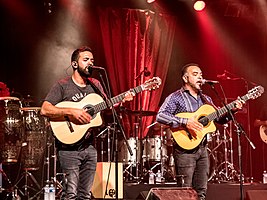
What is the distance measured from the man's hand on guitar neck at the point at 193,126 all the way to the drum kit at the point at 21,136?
11.5 ft

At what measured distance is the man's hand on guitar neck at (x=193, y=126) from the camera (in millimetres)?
6316

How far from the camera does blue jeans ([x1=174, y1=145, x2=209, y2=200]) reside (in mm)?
6105

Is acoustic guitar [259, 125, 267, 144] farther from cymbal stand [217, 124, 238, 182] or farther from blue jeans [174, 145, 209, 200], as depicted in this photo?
blue jeans [174, 145, 209, 200]

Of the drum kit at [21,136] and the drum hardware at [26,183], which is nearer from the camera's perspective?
the drum kit at [21,136]

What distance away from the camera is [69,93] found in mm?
5586

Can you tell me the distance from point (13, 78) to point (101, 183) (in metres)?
3.93

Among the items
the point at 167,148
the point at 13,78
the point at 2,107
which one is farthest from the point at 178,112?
the point at 13,78

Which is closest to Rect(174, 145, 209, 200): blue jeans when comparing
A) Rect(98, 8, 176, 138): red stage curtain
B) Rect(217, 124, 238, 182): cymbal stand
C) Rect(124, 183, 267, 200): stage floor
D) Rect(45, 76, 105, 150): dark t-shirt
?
Rect(45, 76, 105, 150): dark t-shirt

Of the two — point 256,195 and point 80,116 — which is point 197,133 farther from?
point 256,195

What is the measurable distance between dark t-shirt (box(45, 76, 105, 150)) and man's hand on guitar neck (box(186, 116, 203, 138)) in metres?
1.40

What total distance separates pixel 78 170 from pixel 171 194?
3.68 feet

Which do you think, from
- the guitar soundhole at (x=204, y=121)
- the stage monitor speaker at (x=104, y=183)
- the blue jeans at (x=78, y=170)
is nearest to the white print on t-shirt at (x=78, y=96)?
the blue jeans at (x=78, y=170)

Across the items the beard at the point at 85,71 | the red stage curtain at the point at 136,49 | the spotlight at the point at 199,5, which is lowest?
the beard at the point at 85,71

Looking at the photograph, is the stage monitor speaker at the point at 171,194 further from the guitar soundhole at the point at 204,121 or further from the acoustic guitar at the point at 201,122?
the guitar soundhole at the point at 204,121
